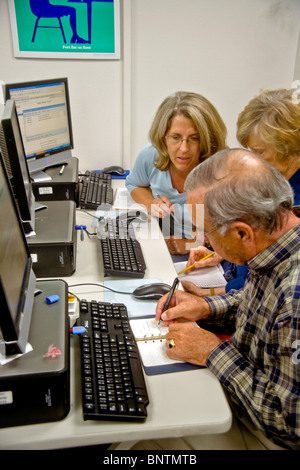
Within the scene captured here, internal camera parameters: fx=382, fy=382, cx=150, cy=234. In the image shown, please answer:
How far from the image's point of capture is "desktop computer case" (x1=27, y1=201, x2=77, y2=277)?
123 cm

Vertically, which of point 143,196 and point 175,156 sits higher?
point 175,156

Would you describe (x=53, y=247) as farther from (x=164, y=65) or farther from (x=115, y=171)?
(x=164, y=65)

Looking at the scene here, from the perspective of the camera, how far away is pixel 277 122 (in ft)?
4.65

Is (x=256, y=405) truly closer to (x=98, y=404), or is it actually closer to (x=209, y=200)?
(x=98, y=404)

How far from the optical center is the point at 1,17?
2.23m

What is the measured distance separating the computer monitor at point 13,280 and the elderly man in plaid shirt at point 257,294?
1.26 ft

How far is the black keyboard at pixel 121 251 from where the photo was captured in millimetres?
1314

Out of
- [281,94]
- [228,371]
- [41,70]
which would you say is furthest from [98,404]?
[41,70]

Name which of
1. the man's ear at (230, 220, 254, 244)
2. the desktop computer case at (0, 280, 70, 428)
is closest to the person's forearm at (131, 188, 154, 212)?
the man's ear at (230, 220, 254, 244)

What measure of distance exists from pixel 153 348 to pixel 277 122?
3.10ft

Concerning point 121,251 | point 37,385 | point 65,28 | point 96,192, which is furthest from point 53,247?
point 65,28

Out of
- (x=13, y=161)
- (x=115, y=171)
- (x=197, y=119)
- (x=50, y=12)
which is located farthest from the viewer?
(x=115, y=171)

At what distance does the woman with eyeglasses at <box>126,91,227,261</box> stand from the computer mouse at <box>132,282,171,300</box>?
606 millimetres

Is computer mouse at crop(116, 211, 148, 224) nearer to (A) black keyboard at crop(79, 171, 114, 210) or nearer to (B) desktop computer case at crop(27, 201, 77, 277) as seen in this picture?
(A) black keyboard at crop(79, 171, 114, 210)
